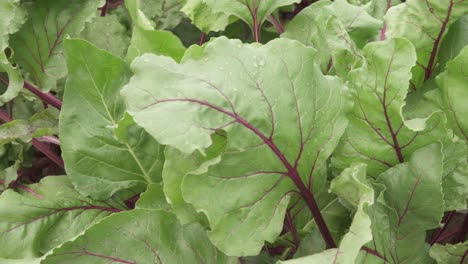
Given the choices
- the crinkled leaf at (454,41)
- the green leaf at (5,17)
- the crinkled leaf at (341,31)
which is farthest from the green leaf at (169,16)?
the crinkled leaf at (454,41)

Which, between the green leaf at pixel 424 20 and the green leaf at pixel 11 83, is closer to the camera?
the green leaf at pixel 424 20

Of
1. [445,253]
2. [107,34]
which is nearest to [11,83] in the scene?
[107,34]

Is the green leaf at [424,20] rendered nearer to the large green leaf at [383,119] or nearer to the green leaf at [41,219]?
the large green leaf at [383,119]

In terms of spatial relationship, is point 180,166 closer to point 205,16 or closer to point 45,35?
point 205,16

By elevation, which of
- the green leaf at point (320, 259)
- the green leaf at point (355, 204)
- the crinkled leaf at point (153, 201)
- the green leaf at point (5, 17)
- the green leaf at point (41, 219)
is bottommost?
the green leaf at point (41, 219)

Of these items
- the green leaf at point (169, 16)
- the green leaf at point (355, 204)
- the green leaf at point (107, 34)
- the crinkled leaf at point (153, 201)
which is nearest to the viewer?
the green leaf at point (355, 204)

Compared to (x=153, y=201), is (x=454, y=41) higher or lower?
higher
